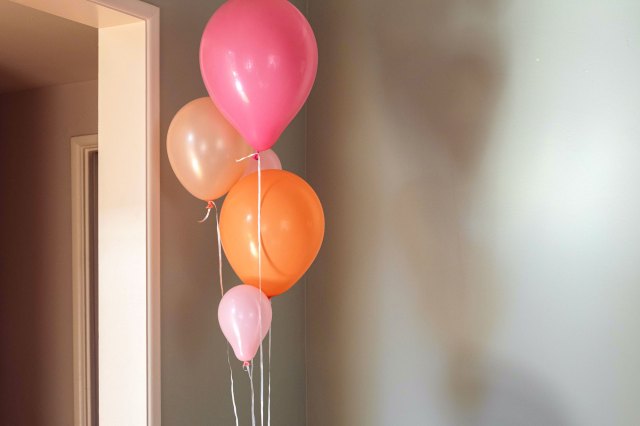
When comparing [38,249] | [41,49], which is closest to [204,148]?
[41,49]

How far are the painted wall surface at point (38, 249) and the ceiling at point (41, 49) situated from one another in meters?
0.12

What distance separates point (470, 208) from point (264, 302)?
2.76 feet

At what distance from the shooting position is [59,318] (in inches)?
145

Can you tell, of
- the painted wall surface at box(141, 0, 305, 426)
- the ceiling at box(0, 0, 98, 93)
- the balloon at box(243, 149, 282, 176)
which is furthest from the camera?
the ceiling at box(0, 0, 98, 93)

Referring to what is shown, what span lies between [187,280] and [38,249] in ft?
6.86

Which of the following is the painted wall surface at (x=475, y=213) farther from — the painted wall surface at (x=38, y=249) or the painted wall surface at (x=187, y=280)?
the painted wall surface at (x=38, y=249)

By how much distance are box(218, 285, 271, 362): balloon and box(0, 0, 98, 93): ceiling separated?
1586 mm

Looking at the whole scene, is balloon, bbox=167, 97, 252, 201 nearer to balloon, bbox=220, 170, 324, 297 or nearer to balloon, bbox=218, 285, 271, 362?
balloon, bbox=220, 170, 324, 297

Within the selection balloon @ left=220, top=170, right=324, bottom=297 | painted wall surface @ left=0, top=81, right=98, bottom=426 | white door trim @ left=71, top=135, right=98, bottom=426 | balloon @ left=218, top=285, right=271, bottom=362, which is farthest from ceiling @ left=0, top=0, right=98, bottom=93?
balloon @ left=218, top=285, right=271, bottom=362

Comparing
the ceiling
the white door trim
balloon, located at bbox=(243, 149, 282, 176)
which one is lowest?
the white door trim

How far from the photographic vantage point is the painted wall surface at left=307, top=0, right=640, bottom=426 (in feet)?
6.28

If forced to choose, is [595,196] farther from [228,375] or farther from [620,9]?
[228,375]

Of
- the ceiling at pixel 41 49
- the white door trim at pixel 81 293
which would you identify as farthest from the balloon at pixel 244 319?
the white door trim at pixel 81 293

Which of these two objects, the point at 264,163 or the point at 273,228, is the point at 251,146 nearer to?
the point at 264,163
